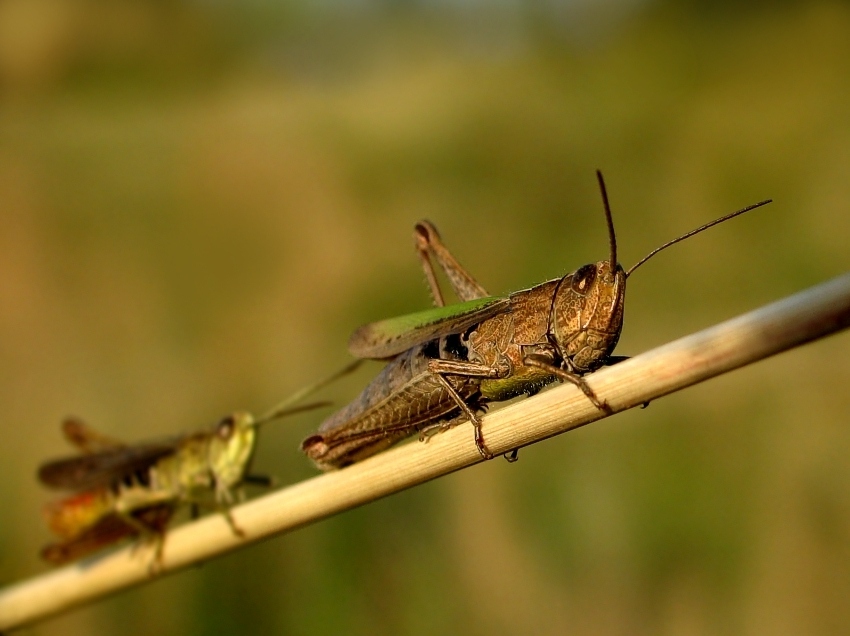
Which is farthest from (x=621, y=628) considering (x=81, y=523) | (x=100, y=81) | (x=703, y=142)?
(x=100, y=81)

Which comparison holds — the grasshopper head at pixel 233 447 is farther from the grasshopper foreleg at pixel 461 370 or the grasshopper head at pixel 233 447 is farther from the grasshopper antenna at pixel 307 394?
the grasshopper foreleg at pixel 461 370

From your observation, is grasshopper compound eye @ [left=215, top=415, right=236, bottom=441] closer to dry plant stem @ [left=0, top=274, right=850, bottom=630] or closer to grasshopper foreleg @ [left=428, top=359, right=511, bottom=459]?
dry plant stem @ [left=0, top=274, right=850, bottom=630]

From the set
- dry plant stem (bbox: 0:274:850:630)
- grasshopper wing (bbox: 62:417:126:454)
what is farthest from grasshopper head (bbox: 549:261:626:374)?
grasshopper wing (bbox: 62:417:126:454)

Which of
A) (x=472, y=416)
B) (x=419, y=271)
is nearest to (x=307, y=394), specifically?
(x=472, y=416)

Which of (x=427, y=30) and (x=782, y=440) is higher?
(x=427, y=30)

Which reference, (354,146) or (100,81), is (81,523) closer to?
(354,146)

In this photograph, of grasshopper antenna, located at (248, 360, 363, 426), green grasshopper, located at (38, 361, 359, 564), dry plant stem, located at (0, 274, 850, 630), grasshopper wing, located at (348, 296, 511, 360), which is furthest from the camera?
green grasshopper, located at (38, 361, 359, 564)

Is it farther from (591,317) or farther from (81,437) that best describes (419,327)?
(81,437)
